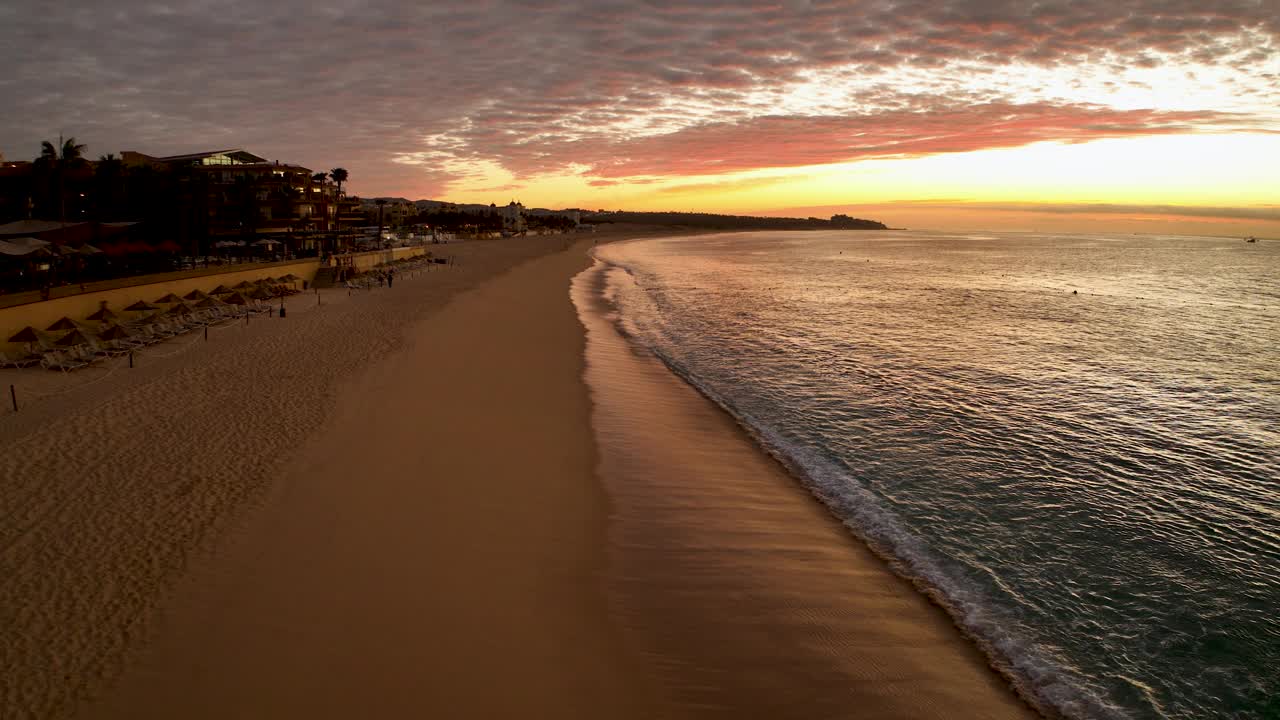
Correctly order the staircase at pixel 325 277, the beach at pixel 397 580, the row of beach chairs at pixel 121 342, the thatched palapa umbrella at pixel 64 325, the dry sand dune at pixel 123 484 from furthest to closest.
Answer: the staircase at pixel 325 277 < the thatched palapa umbrella at pixel 64 325 < the row of beach chairs at pixel 121 342 < the dry sand dune at pixel 123 484 < the beach at pixel 397 580

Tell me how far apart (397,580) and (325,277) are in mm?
36907

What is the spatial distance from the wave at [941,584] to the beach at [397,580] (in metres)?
0.29

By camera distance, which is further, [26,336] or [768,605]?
[26,336]

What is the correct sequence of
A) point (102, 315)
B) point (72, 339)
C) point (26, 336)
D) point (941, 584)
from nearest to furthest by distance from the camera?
point (941, 584), point (26, 336), point (72, 339), point (102, 315)

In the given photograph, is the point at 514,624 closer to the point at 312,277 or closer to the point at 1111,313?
the point at 312,277

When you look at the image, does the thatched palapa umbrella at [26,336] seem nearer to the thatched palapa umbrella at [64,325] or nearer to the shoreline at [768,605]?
the thatched palapa umbrella at [64,325]

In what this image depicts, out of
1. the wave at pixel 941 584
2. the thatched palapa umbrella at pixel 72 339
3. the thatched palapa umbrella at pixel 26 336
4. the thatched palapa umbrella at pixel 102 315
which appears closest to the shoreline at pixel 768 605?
the wave at pixel 941 584

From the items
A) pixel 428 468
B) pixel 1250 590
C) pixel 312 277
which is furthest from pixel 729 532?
pixel 312 277

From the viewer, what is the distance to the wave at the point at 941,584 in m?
6.64

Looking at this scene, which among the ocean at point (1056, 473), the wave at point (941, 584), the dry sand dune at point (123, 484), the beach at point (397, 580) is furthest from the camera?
the ocean at point (1056, 473)

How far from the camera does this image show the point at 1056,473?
41.8 ft

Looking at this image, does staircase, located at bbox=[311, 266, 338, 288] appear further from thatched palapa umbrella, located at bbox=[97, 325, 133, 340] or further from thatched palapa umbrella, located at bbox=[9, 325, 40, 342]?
thatched palapa umbrella, located at bbox=[9, 325, 40, 342]

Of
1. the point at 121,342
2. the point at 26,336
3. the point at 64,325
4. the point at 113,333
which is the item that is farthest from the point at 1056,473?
the point at 64,325

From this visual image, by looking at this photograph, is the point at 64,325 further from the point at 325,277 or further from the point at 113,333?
the point at 325,277
